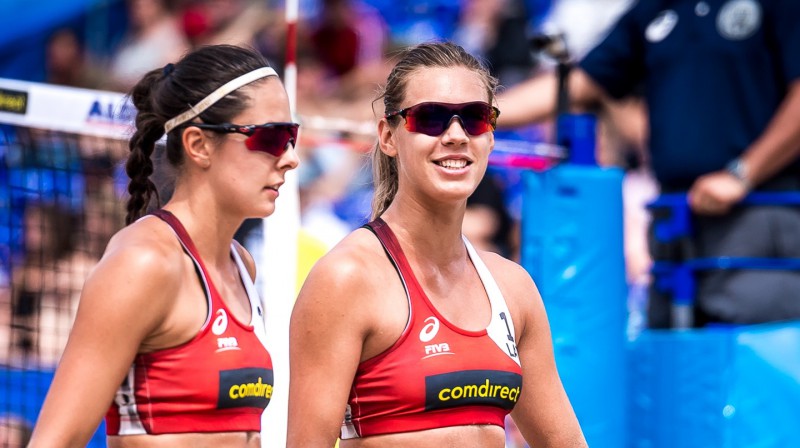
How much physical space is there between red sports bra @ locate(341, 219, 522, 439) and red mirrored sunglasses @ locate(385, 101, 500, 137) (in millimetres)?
317

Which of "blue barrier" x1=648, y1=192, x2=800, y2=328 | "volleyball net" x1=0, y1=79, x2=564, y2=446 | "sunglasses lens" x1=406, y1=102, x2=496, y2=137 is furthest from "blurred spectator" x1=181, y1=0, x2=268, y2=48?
"sunglasses lens" x1=406, y1=102, x2=496, y2=137

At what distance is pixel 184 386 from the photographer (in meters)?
3.17

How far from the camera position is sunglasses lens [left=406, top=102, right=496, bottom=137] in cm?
334

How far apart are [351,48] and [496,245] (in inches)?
106

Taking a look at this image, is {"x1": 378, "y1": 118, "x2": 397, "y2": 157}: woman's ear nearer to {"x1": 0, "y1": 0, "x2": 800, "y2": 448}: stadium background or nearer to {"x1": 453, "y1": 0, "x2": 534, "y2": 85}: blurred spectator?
{"x1": 0, "y1": 0, "x2": 800, "y2": 448}: stadium background

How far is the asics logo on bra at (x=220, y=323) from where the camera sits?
327 cm

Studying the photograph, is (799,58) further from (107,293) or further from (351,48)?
(351,48)

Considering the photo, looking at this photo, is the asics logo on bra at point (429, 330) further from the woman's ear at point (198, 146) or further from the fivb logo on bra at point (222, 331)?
the woman's ear at point (198, 146)

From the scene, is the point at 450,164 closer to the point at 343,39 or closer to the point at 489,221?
the point at 489,221

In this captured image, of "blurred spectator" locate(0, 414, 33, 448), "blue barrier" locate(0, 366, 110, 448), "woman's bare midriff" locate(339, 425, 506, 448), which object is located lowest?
"woman's bare midriff" locate(339, 425, 506, 448)

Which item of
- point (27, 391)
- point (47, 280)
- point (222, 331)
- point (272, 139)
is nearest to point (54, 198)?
point (47, 280)

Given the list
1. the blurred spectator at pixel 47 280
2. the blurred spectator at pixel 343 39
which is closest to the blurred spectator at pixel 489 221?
the blurred spectator at pixel 343 39

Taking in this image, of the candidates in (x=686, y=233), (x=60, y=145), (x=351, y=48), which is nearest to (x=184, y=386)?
(x=686, y=233)

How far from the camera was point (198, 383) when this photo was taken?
3.19 metres
